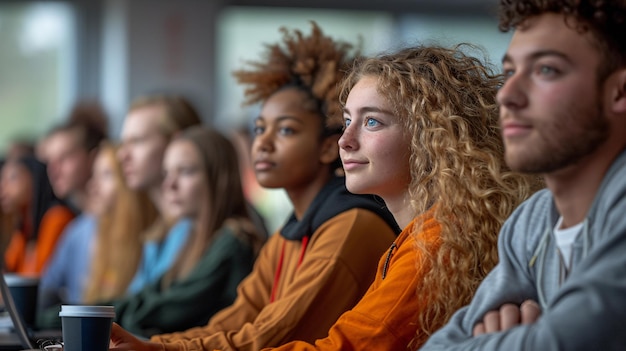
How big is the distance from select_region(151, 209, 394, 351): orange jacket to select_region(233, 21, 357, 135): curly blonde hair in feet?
1.23

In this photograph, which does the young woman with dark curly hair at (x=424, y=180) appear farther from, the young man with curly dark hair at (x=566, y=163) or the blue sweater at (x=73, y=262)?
the blue sweater at (x=73, y=262)

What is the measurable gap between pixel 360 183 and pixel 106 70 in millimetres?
6653

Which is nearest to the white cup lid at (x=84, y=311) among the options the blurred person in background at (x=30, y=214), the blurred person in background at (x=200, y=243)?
the blurred person in background at (x=200, y=243)

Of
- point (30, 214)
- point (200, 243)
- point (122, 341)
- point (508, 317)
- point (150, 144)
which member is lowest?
point (30, 214)

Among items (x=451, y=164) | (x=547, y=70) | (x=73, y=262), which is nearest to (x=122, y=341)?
(x=451, y=164)

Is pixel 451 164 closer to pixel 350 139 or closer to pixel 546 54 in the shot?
pixel 350 139

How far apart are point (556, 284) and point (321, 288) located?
0.82m

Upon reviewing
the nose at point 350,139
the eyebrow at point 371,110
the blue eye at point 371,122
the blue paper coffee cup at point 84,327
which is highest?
the eyebrow at point 371,110

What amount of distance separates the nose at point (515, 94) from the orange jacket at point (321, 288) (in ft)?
2.86

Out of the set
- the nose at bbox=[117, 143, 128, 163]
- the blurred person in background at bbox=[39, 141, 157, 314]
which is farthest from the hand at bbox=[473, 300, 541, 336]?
the nose at bbox=[117, 143, 128, 163]

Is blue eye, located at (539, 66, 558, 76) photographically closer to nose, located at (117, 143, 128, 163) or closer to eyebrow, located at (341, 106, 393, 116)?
eyebrow, located at (341, 106, 393, 116)

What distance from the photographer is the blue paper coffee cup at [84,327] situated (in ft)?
5.60

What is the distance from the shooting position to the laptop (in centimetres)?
210

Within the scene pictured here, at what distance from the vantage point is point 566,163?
53.7 inches
